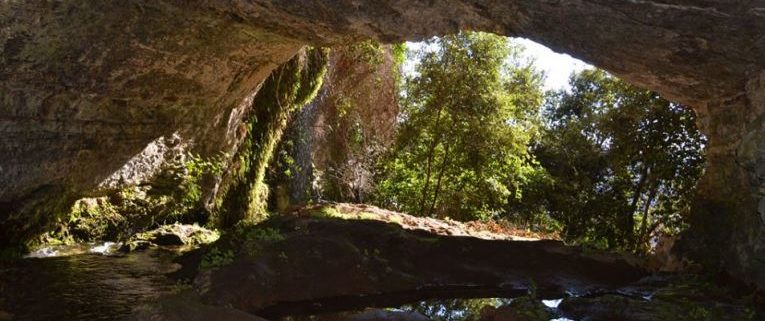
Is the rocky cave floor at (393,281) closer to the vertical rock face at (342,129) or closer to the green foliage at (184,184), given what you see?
the green foliage at (184,184)

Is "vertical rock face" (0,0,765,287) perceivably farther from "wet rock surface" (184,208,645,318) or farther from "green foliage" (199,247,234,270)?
"green foliage" (199,247,234,270)

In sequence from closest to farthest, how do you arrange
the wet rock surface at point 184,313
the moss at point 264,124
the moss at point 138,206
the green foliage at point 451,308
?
1. the wet rock surface at point 184,313
2. the green foliage at point 451,308
3. the moss at point 138,206
4. the moss at point 264,124

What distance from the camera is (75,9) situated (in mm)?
7496

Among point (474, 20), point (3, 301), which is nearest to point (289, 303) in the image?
point (3, 301)

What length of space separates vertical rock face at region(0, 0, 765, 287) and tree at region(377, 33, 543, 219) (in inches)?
209

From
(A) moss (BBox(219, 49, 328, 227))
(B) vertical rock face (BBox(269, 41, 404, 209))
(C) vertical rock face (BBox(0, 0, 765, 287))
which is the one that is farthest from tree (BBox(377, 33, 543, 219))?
(C) vertical rock face (BBox(0, 0, 765, 287))

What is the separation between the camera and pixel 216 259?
752 cm

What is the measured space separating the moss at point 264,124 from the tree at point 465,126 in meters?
2.41

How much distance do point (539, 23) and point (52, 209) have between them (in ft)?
24.3

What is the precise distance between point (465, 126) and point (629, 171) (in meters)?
3.49

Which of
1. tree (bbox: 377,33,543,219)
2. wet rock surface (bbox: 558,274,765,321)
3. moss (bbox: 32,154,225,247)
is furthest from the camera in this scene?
tree (bbox: 377,33,543,219)

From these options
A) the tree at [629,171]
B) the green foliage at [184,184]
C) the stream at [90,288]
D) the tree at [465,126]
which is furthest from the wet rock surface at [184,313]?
the tree at [465,126]

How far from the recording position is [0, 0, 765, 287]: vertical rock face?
7.04 m

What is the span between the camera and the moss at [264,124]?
12.9m
